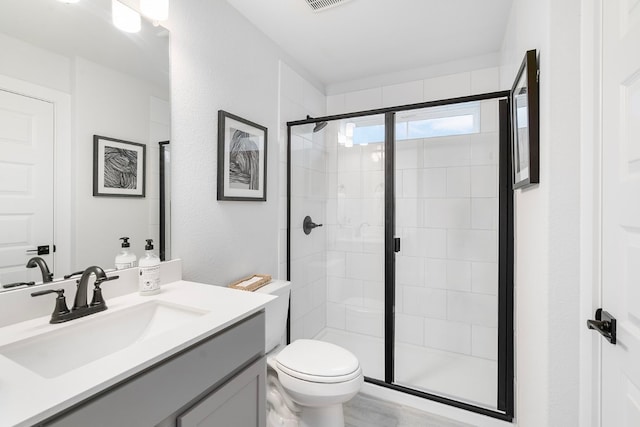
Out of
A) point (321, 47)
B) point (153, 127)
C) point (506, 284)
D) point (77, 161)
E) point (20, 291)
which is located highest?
point (321, 47)

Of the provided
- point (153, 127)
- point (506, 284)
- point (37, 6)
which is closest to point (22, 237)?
point (153, 127)

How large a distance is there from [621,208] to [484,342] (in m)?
1.89

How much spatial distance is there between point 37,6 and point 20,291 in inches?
36.1

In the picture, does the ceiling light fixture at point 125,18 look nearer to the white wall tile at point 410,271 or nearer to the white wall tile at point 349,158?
the white wall tile at point 349,158

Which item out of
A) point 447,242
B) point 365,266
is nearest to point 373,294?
point 365,266

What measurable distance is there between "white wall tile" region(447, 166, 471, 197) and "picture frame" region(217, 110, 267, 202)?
1442 mm

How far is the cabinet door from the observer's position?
0.82m

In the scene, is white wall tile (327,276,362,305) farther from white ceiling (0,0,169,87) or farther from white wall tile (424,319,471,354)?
white ceiling (0,0,169,87)

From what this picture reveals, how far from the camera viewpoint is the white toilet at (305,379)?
1342mm

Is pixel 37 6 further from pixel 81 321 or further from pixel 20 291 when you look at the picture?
pixel 81 321

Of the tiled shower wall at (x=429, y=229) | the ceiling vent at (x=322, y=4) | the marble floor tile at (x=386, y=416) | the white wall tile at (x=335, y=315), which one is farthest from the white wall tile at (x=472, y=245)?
the ceiling vent at (x=322, y=4)

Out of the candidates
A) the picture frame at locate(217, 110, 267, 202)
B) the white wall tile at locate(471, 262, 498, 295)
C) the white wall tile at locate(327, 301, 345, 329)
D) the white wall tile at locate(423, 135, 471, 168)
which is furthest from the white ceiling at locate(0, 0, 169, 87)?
the white wall tile at locate(471, 262, 498, 295)

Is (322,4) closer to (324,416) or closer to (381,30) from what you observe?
(381,30)

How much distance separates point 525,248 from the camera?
55.8 inches
